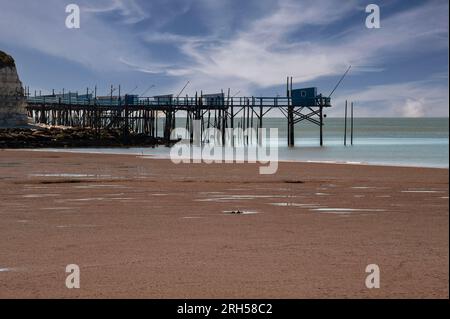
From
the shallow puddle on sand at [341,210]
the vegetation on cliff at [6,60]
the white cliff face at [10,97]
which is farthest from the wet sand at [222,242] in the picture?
the vegetation on cliff at [6,60]

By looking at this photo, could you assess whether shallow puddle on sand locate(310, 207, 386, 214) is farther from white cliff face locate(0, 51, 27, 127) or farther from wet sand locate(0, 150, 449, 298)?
white cliff face locate(0, 51, 27, 127)

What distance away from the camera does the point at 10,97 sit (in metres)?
65.7

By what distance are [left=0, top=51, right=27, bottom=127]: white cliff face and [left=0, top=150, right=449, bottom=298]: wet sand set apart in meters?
53.7

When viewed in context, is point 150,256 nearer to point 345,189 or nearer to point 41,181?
point 345,189

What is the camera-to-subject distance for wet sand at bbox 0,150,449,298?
5.44 m

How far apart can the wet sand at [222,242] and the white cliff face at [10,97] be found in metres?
53.7

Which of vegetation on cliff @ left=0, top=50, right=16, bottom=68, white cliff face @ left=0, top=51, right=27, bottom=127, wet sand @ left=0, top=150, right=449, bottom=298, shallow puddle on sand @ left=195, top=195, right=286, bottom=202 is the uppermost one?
vegetation on cliff @ left=0, top=50, right=16, bottom=68

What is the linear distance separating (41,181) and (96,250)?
33.4 feet

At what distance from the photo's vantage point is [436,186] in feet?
52.0

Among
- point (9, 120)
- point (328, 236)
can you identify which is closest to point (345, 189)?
point (328, 236)

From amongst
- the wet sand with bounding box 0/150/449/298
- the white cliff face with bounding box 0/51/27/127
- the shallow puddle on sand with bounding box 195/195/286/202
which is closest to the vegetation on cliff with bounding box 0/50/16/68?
the white cliff face with bounding box 0/51/27/127

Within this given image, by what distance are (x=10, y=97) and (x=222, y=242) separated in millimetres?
63592

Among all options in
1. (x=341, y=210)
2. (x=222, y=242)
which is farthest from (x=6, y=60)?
(x=222, y=242)

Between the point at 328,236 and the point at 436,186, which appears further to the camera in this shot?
the point at 436,186
